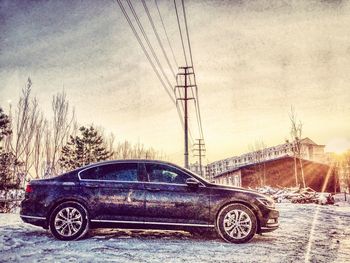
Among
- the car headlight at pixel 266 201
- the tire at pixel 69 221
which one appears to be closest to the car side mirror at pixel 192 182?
the car headlight at pixel 266 201

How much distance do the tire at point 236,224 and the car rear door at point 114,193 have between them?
5.10ft

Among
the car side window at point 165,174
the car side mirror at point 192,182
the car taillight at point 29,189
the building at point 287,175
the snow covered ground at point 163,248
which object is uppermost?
the building at point 287,175

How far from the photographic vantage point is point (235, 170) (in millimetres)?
48156

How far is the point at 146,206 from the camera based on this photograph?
5.79 metres

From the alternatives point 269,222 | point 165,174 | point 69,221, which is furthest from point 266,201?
point 69,221

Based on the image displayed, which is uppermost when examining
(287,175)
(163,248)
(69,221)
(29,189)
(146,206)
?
(287,175)

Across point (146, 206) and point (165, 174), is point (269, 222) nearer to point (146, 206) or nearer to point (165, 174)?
point (165, 174)

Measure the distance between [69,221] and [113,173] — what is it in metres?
1.22

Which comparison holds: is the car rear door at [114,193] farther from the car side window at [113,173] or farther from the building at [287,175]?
the building at [287,175]

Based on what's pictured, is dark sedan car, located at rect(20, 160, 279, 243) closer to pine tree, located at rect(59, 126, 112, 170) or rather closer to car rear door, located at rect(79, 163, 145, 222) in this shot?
car rear door, located at rect(79, 163, 145, 222)

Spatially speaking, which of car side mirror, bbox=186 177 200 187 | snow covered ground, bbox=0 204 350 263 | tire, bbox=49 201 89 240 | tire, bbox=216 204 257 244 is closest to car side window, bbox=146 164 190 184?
car side mirror, bbox=186 177 200 187

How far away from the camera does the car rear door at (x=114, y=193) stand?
5.78m

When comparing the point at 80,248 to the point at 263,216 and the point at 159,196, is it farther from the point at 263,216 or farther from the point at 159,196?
the point at 263,216

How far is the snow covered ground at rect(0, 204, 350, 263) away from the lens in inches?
176
